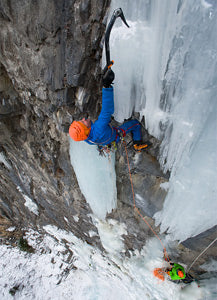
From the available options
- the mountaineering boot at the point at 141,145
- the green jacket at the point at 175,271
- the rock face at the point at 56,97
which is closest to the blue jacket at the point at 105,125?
the mountaineering boot at the point at 141,145

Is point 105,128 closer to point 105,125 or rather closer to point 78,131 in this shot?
point 105,125

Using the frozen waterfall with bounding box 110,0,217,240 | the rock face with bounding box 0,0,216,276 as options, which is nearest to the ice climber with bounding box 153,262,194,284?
the rock face with bounding box 0,0,216,276

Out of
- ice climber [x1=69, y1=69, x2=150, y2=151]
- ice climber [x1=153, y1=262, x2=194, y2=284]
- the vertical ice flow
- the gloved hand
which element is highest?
the gloved hand

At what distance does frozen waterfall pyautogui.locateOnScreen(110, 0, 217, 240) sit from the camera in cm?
121

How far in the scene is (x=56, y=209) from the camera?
198 inches

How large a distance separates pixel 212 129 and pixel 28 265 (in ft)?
26.6

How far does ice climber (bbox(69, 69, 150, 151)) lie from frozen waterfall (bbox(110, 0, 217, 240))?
153 mm

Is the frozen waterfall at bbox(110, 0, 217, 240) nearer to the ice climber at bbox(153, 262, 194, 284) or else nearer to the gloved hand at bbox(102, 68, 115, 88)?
the gloved hand at bbox(102, 68, 115, 88)

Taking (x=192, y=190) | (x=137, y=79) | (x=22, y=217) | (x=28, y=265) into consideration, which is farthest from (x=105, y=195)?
(x=28, y=265)

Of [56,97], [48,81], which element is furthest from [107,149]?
[48,81]

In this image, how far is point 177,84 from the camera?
142 cm

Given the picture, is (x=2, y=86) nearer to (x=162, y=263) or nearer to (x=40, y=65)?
(x=40, y=65)

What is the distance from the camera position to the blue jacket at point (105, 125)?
1.70 metres

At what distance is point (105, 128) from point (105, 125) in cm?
4
